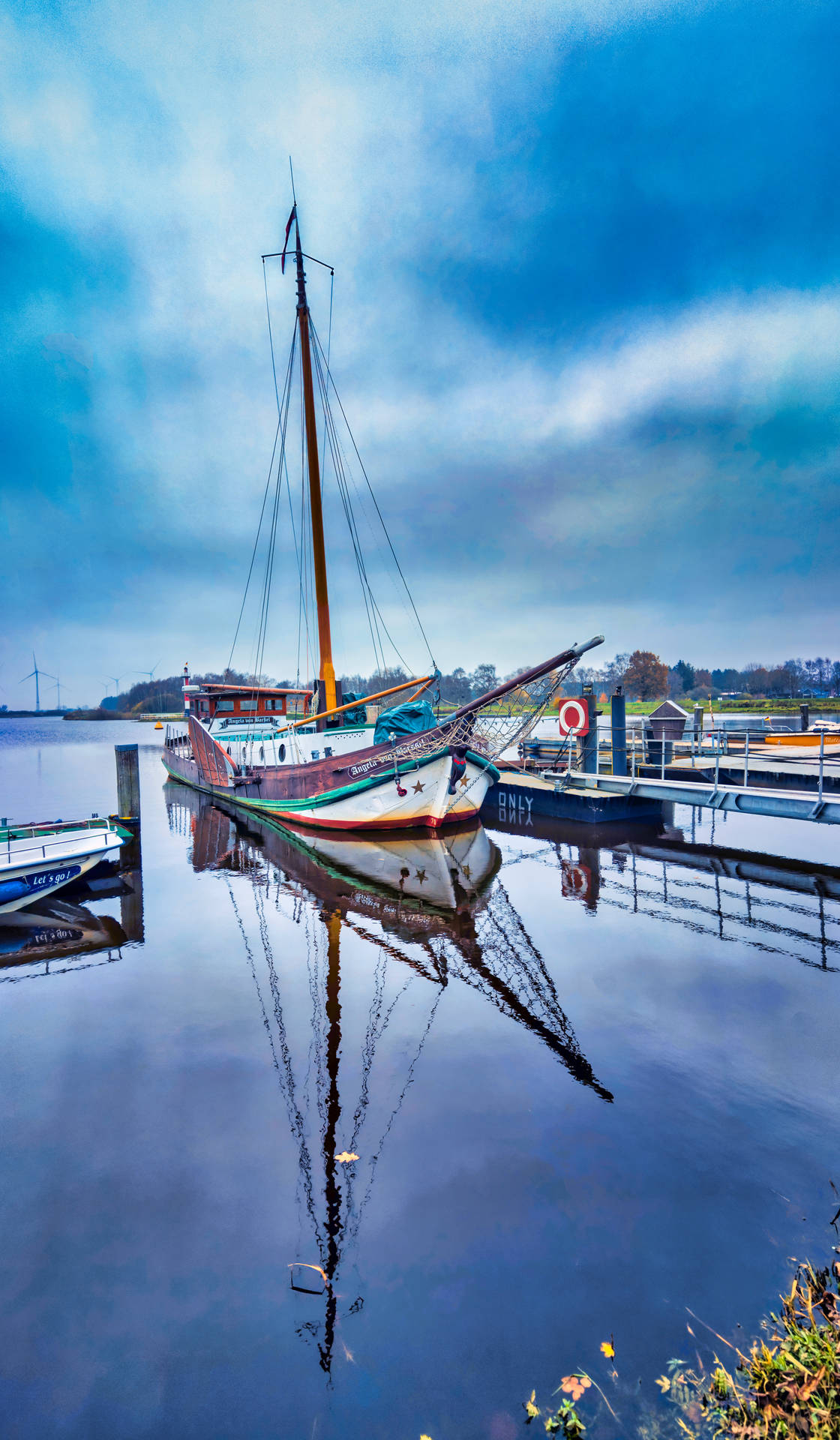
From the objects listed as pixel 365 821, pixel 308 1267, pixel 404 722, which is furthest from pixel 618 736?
pixel 308 1267

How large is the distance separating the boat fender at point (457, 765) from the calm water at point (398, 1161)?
6.25m

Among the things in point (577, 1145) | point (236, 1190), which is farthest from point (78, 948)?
point (577, 1145)

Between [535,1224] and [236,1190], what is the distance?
7.93ft

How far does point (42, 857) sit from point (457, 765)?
1028 centimetres

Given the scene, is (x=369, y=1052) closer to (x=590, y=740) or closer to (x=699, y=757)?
(x=590, y=740)

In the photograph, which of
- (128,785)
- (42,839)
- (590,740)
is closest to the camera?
(42,839)

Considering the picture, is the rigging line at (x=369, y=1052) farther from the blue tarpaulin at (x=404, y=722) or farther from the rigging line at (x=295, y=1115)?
the blue tarpaulin at (x=404, y=722)

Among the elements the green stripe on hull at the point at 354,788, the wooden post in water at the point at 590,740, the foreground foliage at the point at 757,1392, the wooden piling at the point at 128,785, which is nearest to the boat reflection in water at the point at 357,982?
the foreground foliage at the point at 757,1392

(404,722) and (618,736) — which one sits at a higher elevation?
(404,722)

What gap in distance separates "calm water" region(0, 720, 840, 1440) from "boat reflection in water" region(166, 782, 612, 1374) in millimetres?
49

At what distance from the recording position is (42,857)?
470 inches

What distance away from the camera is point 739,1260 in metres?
4.09

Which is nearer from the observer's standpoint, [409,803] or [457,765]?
[457,765]

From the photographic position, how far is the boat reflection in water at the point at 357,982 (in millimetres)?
4945
